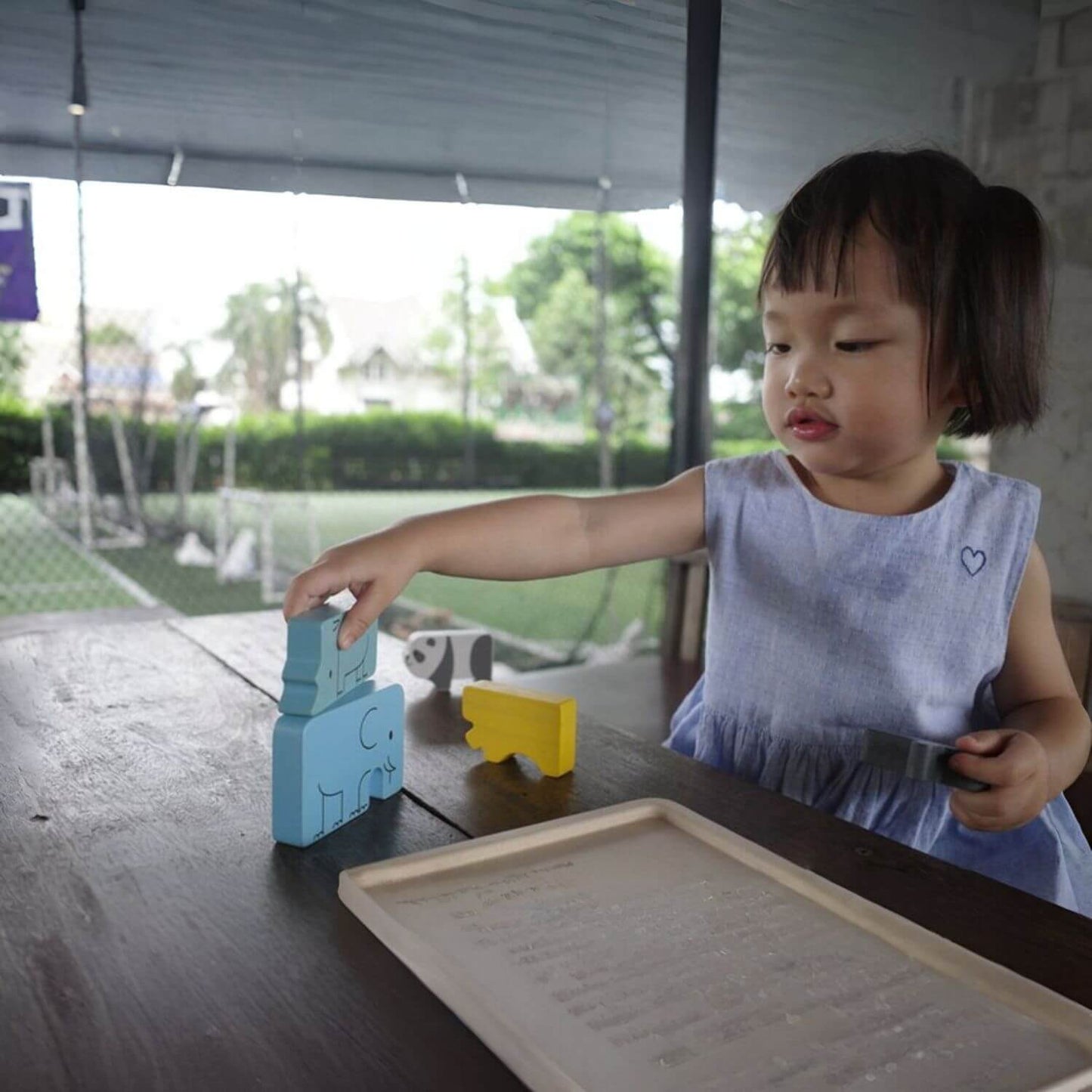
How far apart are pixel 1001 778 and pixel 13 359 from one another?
2694 millimetres

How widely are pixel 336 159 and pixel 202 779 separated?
7.87ft

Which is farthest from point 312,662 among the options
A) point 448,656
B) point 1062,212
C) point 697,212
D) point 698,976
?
point 1062,212

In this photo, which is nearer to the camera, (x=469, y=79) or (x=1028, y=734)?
(x=1028, y=734)

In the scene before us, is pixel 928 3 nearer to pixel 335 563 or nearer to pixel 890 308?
pixel 890 308

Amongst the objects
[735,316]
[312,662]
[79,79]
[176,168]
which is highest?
[79,79]

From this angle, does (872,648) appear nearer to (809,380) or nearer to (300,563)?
(809,380)

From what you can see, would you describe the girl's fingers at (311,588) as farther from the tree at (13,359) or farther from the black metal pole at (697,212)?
the tree at (13,359)

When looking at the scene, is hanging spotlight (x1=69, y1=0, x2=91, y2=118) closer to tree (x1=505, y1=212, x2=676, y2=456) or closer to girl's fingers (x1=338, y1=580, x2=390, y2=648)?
tree (x1=505, y1=212, x2=676, y2=456)

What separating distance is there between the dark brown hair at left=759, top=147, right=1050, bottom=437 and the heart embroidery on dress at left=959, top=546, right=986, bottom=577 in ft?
0.38

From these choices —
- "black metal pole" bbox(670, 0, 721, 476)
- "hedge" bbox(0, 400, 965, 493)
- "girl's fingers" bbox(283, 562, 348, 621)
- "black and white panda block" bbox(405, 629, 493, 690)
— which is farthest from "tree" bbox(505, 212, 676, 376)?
"girl's fingers" bbox(283, 562, 348, 621)

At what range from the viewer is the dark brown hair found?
2.68ft

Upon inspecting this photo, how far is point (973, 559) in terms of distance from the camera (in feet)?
2.95

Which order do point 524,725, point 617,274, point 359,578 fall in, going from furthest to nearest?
point 617,274 < point 524,725 < point 359,578

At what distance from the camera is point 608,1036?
415mm
